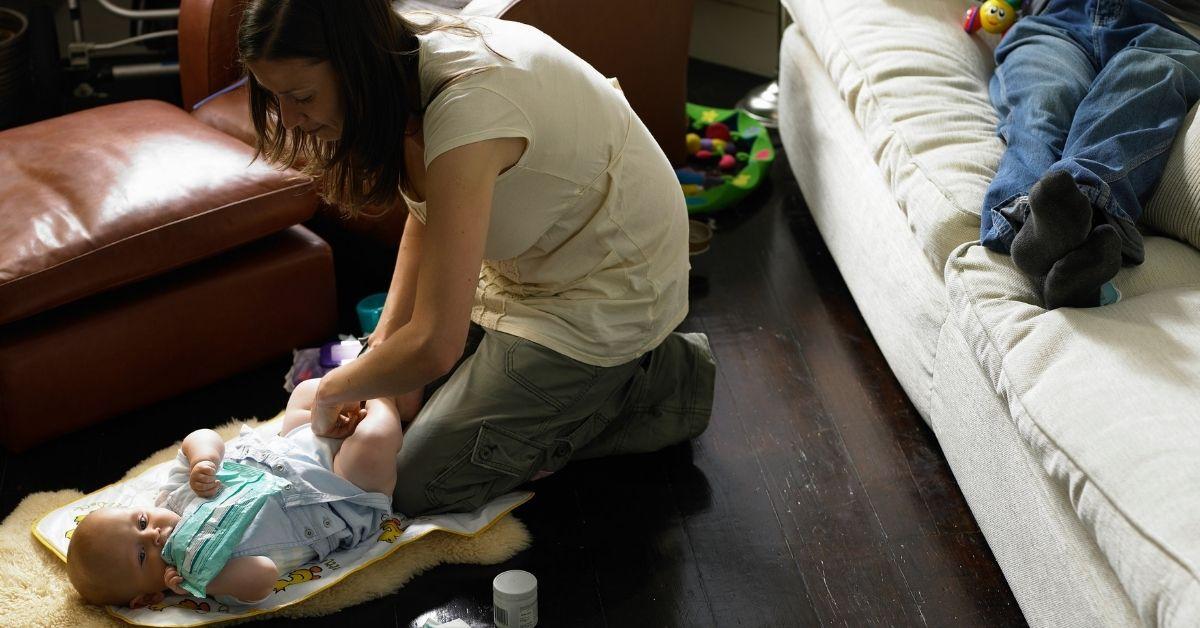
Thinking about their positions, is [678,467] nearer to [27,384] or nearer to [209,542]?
[209,542]

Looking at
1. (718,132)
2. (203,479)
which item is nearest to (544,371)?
(203,479)

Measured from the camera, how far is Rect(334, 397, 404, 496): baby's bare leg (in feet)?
5.83

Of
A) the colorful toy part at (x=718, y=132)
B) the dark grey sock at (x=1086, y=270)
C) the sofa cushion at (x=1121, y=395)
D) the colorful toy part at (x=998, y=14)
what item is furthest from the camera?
the colorful toy part at (x=718, y=132)

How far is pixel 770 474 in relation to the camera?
1.98 m

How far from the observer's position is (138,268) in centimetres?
198

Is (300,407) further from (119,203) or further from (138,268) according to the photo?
(119,203)

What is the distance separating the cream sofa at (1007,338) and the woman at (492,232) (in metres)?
0.43

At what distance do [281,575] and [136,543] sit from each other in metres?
0.22

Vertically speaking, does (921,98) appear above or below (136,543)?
above

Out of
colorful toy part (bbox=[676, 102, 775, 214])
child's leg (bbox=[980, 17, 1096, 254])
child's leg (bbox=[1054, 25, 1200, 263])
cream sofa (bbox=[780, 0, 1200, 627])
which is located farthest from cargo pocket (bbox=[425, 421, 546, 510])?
colorful toy part (bbox=[676, 102, 775, 214])

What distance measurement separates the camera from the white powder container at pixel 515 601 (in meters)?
1.64

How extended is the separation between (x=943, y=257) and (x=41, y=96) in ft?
8.33

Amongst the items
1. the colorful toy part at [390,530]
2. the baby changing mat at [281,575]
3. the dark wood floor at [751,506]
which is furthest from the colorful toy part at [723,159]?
the colorful toy part at [390,530]

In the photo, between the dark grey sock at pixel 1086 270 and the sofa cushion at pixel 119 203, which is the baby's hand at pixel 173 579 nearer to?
the sofa cushion at pixel 119 203
